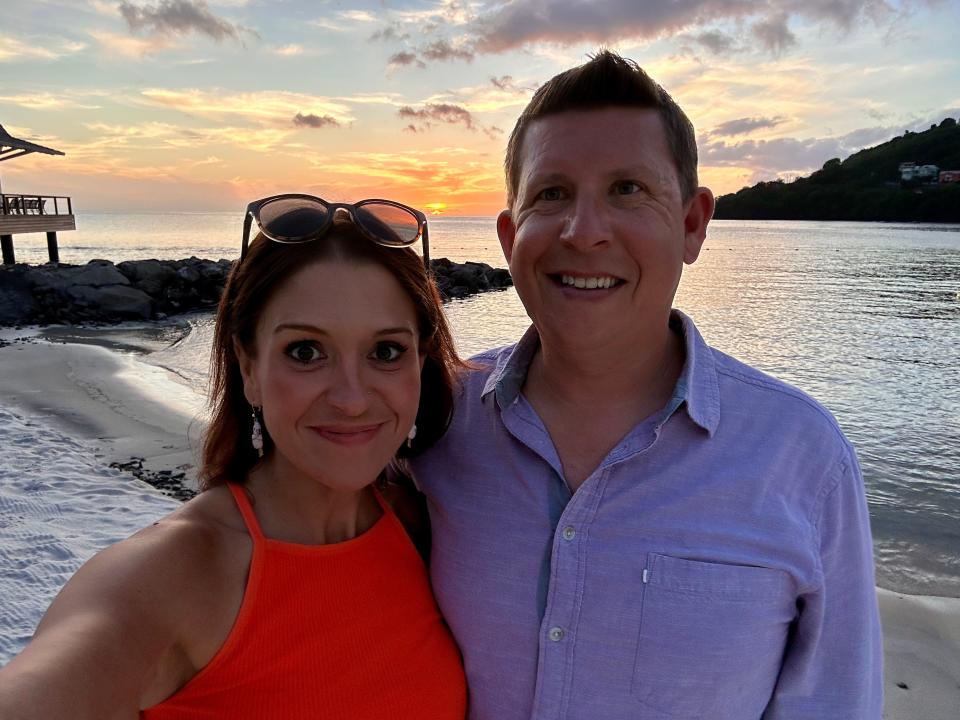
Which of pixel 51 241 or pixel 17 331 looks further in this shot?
pixel 51 241

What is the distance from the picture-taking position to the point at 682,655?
1.92m

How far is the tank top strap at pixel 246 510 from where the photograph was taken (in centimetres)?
206

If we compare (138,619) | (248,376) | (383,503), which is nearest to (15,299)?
(248,376)

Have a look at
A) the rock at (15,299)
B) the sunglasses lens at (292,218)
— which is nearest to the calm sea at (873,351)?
the rock at (15,299)

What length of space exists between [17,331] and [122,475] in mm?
14291

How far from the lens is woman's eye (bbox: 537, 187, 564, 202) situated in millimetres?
2301

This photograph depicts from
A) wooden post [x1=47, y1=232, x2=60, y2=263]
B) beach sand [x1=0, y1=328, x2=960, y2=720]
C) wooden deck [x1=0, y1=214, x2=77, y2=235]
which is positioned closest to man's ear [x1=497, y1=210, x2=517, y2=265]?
beach sand [x1=0, y1=328, x2=960, y2=720]

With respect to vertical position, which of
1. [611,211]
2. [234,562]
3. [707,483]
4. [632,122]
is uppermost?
[632,122]

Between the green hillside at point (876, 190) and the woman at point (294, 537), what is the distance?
398ft

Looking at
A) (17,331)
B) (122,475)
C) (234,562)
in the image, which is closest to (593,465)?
(234,562)

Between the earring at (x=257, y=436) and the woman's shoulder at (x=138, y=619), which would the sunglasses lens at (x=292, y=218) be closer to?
the earring at (x=257, y=436)

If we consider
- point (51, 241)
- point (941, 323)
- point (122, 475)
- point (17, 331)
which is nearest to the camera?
point (122, 475)

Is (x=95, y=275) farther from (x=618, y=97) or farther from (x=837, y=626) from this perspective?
(x=837, y=626)

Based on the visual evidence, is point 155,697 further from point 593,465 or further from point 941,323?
point 941,323
